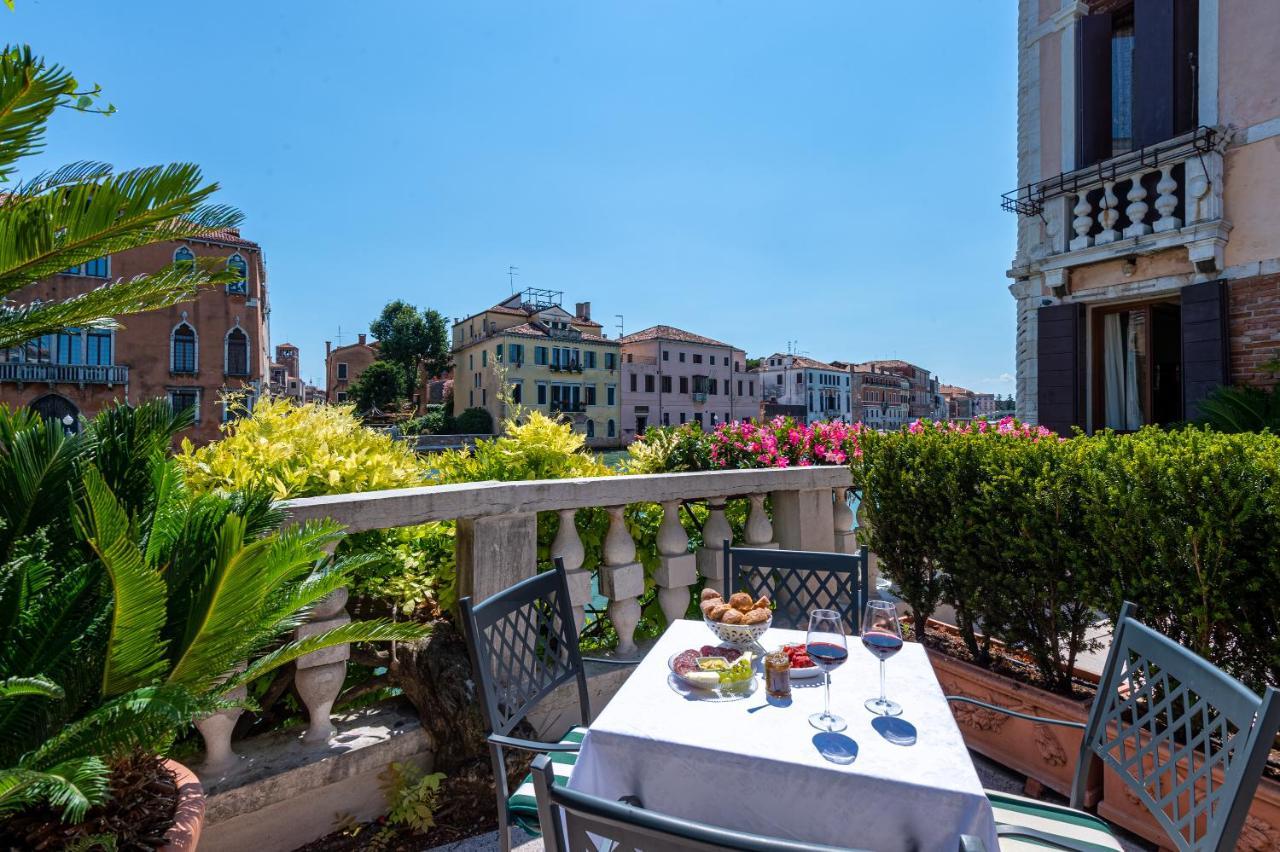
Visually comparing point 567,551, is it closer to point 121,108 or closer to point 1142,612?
point 121,108

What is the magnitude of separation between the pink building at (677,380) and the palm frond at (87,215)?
43275 millimetres

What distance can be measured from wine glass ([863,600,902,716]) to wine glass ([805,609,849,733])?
0.08m

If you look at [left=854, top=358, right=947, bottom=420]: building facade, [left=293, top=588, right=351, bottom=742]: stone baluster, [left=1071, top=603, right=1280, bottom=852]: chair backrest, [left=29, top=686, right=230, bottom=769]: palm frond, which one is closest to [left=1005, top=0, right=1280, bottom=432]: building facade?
[left=1071, top=603, right=1280, bottom=852]: chair backrest

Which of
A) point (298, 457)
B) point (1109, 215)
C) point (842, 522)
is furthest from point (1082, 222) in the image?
point (298, 457)

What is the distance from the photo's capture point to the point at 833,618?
193 centimetres

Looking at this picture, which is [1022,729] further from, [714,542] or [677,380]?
[677,380]

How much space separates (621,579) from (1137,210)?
7.58 m

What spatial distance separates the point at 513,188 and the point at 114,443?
1706cm

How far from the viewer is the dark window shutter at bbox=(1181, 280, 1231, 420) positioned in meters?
6.26

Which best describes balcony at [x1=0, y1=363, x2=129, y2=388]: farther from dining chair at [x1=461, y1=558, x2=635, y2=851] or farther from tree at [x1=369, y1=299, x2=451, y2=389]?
dining chair at [x1=461, y1=558, x2=635, y2=851]

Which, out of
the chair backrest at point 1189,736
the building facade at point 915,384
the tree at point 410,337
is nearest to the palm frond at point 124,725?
the chair backrest at point 1189,736

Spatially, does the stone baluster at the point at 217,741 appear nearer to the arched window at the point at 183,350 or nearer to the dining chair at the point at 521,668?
the dining chair at the point at 521,668

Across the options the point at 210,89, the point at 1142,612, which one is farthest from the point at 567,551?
the point at 210,89

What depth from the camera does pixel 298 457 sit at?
2.67 metres
